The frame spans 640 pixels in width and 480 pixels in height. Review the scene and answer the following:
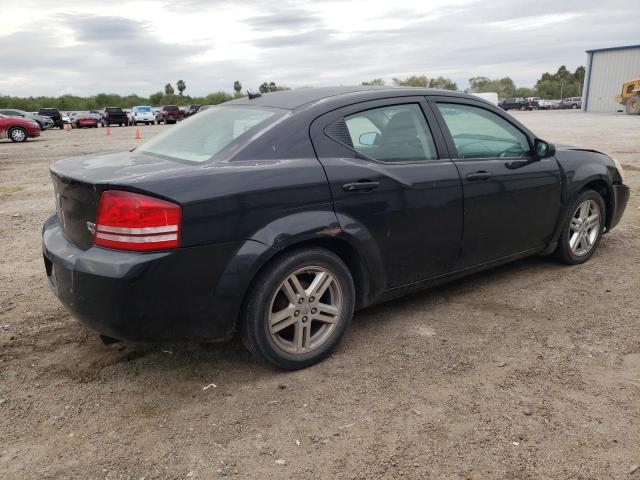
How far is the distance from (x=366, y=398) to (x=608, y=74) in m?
53.3

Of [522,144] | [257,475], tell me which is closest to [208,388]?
[257,475]

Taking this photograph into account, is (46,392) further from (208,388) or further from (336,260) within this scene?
(336,260)

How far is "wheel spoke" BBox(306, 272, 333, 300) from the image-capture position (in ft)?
10.3

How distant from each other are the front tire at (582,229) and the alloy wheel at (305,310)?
250 cm

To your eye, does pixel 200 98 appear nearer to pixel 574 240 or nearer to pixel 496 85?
pixel 496 85

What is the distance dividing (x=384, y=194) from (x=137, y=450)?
1.95 meters

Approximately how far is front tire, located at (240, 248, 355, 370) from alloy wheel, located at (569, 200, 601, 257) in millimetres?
2573

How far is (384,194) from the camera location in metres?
3.33

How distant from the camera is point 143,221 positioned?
2.60 metres

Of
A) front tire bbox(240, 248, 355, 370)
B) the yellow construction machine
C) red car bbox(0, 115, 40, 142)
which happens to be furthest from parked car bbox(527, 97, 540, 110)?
front tire bbox(240, 248, 355, 370)

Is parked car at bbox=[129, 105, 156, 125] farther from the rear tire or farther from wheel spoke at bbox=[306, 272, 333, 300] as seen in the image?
wheel spoke at bbox=[306, 272, 333, 300]

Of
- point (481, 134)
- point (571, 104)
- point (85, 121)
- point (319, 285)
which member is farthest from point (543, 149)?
point (571, 104)

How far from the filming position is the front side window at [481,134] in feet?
12.7

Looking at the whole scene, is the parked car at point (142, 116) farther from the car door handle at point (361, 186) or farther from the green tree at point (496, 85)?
the green tree at point (496, 85)
